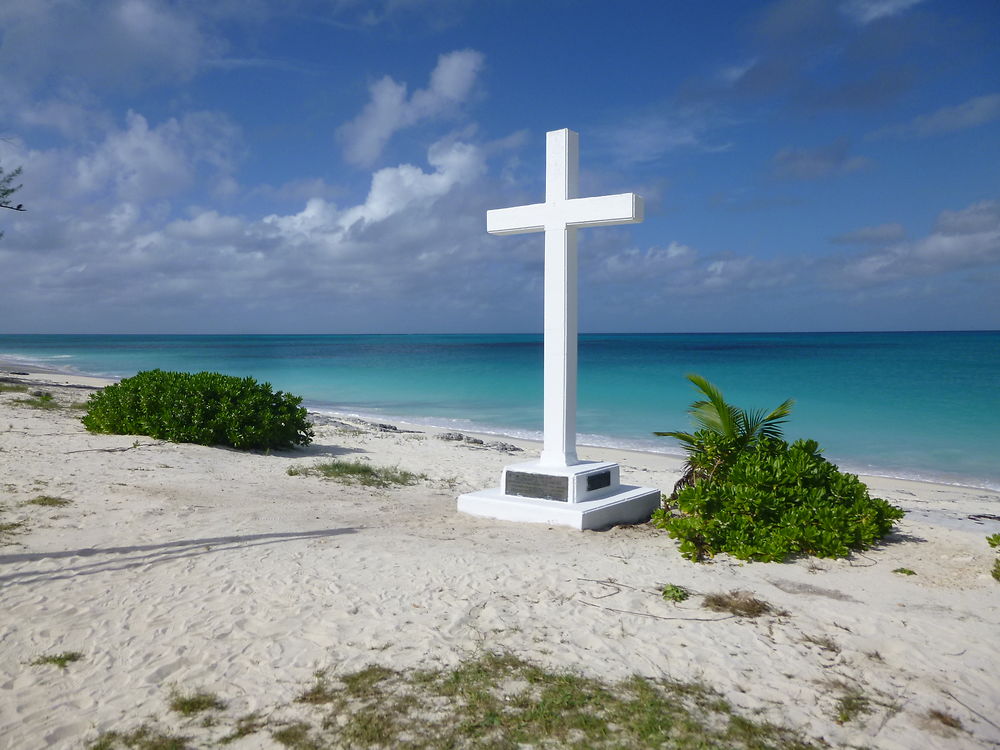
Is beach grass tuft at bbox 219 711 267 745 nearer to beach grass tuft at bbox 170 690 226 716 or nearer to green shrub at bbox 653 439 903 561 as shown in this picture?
beach grass tuft at bbox 170 690 226 716

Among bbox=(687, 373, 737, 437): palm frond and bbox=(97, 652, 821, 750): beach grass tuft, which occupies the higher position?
bbox=(687, 373, 737, 437): palm frond

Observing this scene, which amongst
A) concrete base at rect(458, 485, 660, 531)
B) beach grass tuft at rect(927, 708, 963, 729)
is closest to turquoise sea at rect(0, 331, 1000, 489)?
concrete base at rect(458, 485, 660, 531)

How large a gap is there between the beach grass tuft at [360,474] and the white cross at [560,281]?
287cm

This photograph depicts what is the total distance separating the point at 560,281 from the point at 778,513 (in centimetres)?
294

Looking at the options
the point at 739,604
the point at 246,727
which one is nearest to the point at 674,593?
the point at 739,604

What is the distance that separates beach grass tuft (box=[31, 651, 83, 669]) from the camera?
12.2ft

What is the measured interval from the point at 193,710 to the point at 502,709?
1386mm

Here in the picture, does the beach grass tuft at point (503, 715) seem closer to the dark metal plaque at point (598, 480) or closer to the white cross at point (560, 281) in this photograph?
the dark metal plaque at point (598, 480)

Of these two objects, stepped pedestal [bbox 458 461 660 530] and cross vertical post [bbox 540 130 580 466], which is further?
cross vertical post [bbox 540 130 580 466]

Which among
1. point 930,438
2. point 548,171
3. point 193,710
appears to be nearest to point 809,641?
point 193,710

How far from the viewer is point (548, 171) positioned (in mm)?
7426

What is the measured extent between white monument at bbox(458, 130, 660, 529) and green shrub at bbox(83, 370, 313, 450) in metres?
5.20

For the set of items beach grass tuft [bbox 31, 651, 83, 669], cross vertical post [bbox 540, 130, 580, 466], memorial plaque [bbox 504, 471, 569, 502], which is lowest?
beach grass tuft [bbox 31, 651, 83, 669]

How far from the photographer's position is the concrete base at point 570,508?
6.83 m
